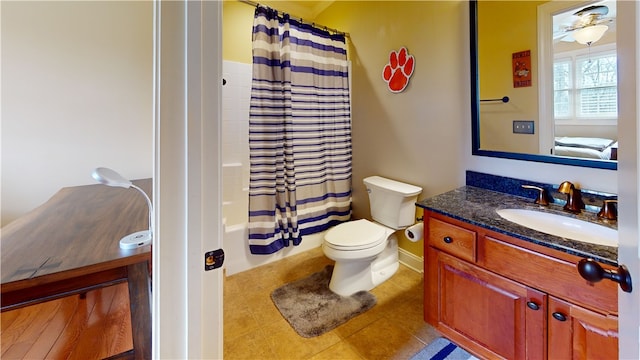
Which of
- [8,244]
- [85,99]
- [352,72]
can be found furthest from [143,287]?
[352,72]

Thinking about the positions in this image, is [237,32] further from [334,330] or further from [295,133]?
[334,330]

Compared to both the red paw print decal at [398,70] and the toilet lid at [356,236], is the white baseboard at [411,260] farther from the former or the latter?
the red paw print decal at [398,70]

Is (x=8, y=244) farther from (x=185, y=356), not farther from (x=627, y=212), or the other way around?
(x=627, y=212)

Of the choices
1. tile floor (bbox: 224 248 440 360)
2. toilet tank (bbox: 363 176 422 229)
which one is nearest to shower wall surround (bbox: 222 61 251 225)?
tile floor (bbox: 224 248 440 360)

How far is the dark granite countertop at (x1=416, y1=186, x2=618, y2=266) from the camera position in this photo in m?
0.96

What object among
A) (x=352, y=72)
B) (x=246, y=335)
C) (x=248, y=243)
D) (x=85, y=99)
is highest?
(x=352, y=72)

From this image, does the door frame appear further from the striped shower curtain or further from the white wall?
the striped shower curtain

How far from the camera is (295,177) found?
8.00ft

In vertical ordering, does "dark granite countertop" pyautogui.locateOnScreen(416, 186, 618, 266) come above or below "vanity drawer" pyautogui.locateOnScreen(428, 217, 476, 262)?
above

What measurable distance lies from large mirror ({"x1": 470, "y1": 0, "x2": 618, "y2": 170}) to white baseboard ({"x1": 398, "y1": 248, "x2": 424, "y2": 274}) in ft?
3.14

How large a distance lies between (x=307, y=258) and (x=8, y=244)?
6.46 ft

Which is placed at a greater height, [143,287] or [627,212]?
[627,212]

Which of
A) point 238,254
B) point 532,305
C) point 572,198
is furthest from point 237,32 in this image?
point 532,305

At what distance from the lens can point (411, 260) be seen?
7.46 ft
